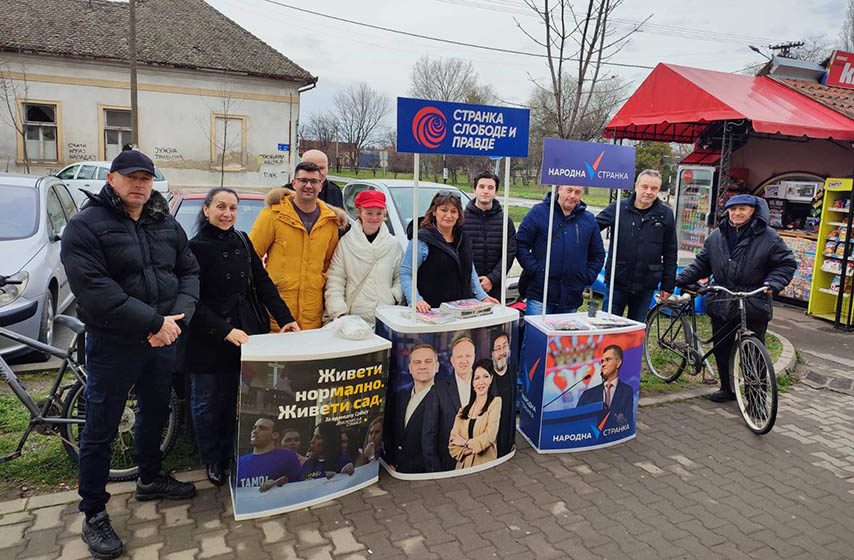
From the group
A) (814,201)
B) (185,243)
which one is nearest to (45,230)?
(185,243)

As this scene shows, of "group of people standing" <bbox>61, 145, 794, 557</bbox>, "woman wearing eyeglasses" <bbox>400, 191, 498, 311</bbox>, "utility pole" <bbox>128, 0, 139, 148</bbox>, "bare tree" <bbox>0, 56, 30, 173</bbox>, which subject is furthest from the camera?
"bare tree" <bbox>0, 56, 30, 173</bbox>

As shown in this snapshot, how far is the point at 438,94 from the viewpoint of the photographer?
41.8m

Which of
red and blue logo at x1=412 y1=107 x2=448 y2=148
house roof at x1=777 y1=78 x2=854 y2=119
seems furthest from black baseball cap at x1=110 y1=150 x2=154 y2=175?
house roof at x1=777 y1=78 x2=854 y2=119

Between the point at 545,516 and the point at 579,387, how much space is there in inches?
41.2

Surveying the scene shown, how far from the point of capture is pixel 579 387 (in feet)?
13.9

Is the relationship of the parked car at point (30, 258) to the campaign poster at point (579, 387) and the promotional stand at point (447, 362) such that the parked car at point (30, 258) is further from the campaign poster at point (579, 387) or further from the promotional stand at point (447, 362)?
the campaign poster at point (579, 387)

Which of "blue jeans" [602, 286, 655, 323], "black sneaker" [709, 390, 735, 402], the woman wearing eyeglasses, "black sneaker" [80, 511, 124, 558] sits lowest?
"black sneaker" [80, 511, 124, 558]

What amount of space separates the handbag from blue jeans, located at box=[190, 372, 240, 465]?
0.31m

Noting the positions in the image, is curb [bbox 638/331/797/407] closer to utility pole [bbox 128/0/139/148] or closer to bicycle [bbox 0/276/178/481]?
bicycle [bbox 0/276/178/481]

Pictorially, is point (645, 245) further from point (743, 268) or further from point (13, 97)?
point (13, 97)

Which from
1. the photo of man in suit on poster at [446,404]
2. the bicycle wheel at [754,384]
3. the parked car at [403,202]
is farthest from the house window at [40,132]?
the bicycle wheel at [754,384]

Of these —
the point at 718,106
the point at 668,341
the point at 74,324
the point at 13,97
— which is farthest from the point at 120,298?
the point at 13,97

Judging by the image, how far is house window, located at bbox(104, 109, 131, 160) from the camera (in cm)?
2170

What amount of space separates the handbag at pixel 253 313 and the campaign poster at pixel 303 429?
528 millimetres
